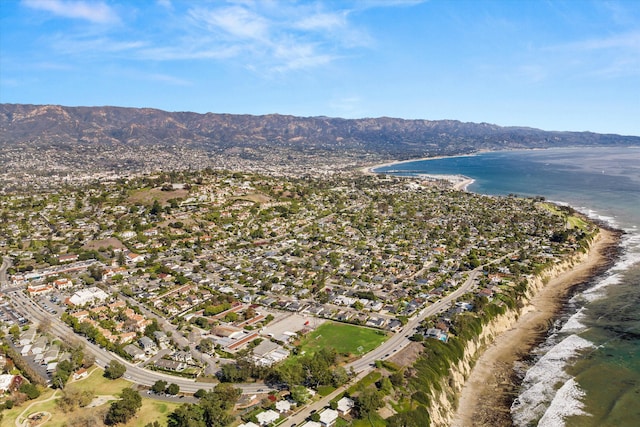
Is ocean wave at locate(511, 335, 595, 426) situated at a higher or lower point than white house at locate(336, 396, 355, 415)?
lower

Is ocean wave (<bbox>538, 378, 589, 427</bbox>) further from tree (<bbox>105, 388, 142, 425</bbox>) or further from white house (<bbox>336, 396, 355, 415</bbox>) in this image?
tree (<bbox>105, 388, 142, 425</bbox>)

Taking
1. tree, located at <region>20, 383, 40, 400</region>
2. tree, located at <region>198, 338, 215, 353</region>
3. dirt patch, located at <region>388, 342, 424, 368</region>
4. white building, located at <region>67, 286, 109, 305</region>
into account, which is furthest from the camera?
white building, located at <region>67, 286, 109, 305</region>

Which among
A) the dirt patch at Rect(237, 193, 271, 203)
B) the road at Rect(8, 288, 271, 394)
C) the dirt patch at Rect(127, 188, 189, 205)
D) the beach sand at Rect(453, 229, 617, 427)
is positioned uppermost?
the dirt patch at Rect(127, 188, 189, 205)

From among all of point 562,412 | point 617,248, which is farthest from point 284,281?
point 617,248

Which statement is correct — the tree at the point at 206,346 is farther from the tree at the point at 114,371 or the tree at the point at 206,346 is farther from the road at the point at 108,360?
the tree at the point at 114,371

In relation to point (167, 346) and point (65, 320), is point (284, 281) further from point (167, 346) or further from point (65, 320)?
point (65, 320)

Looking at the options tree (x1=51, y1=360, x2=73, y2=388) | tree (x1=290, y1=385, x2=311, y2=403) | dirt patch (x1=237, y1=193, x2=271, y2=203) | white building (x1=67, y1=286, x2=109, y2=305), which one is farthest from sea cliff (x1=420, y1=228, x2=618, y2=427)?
dirt patch (x1=237, y1=193, x2=271, y2=203)

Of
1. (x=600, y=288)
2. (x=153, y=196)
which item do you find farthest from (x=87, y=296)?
(x=600, y=288)
